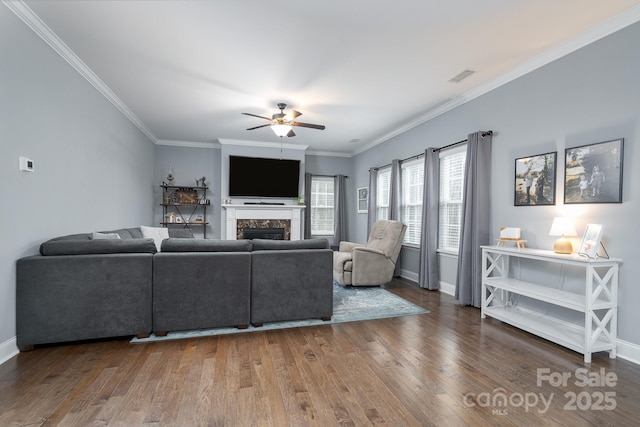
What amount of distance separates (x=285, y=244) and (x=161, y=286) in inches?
48.9

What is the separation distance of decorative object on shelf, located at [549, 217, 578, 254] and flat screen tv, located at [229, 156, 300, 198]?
5.19 meters

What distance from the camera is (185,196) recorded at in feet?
22.1

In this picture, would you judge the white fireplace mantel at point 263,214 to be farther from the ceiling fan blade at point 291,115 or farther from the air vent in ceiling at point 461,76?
the air vent in ceiling at point 461,76

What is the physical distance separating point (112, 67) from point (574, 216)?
518 centimetres

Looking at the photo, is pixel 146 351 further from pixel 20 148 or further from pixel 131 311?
pixel 20 148

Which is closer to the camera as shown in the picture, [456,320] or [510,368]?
[510,368]

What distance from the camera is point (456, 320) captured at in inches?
134

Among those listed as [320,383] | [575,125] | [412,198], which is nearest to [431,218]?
[412,198]

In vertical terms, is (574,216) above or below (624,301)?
above

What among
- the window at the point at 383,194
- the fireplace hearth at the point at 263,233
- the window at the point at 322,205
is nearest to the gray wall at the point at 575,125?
the window at the point at 383,194

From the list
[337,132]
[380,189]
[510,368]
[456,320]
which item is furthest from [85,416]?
[380,189]

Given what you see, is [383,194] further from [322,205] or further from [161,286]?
[161,286]

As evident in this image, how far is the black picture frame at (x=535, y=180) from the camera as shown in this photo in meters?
3.11

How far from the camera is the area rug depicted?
2.94m
